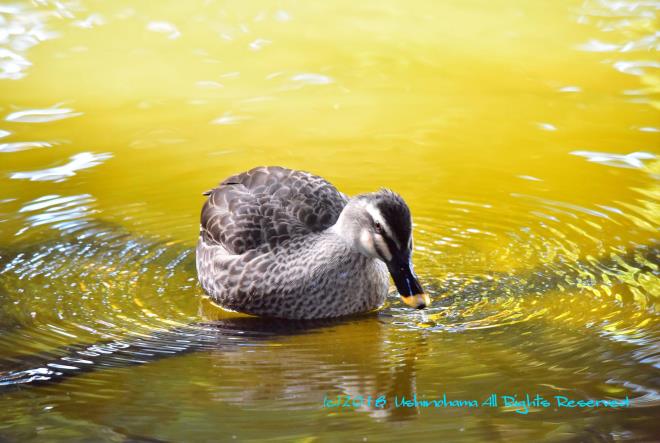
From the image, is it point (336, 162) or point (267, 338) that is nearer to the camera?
point (267, 338)

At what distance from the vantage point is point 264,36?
14.5 metres

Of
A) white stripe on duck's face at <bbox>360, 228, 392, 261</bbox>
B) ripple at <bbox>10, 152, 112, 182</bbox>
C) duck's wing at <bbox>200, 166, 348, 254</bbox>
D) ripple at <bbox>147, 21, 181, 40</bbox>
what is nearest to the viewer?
white stripe on duck's face at <bbox>360, 228, 392, 261</bbox>

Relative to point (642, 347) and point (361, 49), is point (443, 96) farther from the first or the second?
point (642, 347)

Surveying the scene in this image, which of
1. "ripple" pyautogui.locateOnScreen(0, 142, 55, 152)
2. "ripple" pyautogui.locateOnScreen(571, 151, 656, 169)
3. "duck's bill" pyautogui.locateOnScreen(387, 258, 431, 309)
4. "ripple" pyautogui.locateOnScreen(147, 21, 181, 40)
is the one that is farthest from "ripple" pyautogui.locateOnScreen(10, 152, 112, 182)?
"ripple" pyautogui.locateOnScreen(571, 151, 656, 169)

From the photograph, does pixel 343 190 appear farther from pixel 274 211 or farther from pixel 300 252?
pixel 300 252

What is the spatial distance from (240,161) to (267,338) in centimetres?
358

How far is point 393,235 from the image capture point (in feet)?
24.6

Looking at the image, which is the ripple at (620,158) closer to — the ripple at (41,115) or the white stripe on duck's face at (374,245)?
the white stripe on duck's face at (374,245)

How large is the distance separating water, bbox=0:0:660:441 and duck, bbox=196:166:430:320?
7.4 inches

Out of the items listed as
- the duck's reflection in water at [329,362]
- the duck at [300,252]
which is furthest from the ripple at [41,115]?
the duck's reflection in water at [329,362]

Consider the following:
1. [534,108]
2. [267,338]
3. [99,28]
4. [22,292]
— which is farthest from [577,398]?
[99,28]

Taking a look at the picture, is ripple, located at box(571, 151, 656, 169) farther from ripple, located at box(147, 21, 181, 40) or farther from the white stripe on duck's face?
ripple, located at box(147, 21, 181, 40)

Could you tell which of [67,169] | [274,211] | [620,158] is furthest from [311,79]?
Result: [274,211]

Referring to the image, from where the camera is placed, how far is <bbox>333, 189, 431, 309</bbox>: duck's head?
24.5 ft
